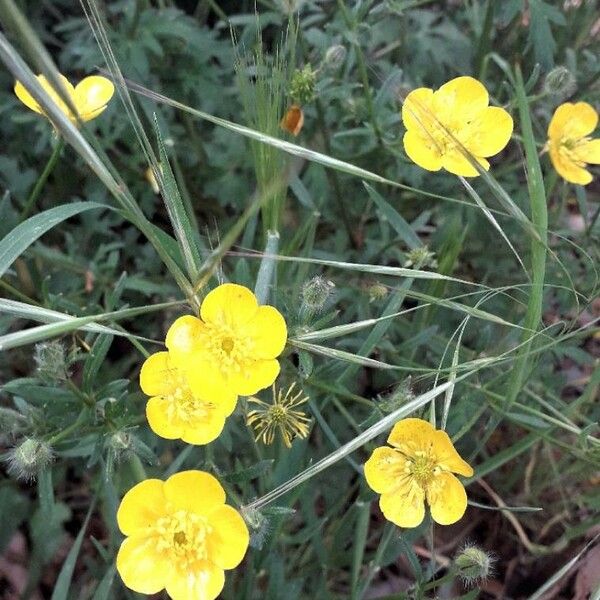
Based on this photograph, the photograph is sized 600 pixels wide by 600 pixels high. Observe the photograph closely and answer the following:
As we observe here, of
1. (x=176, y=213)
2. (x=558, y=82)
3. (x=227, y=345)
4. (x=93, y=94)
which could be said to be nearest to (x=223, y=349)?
(x=227, y=345)

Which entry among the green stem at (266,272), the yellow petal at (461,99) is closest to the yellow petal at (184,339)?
the green stem at (266,272)

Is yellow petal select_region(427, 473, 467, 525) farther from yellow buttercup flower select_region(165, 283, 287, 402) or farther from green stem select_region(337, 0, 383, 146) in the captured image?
green stem select_region(337, 0, 383, 146)

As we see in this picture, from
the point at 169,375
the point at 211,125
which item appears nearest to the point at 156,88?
the point at 211,125

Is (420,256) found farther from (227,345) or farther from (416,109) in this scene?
(227,345)

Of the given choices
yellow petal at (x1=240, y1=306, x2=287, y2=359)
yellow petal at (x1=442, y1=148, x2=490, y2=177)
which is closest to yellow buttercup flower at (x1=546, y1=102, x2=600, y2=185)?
yellow petal at (x1=442, y1=148, x2=490, y2=177)

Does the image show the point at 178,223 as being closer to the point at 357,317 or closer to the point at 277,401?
the point at 277,401

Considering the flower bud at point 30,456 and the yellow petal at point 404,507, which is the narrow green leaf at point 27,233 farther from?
the yellow petal at point 404,507

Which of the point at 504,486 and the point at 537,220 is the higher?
the point at 537,220
